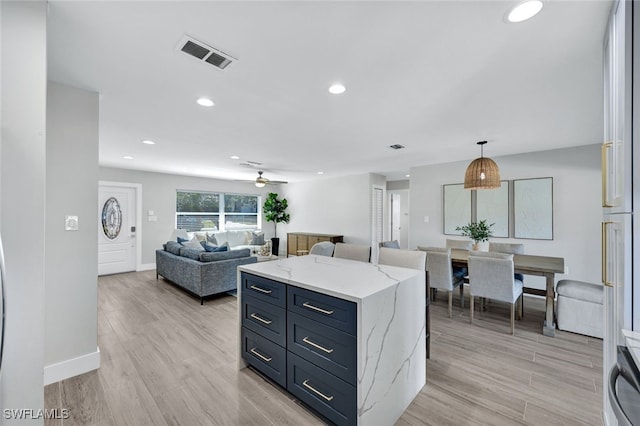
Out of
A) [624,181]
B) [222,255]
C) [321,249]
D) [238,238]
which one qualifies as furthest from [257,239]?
[624,181]

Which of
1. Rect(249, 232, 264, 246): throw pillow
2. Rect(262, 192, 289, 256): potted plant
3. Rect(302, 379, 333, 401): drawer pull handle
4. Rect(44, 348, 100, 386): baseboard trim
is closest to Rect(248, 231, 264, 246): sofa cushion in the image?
Rect(249, 232, 264, 246): throw pillow

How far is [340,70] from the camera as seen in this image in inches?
76.2

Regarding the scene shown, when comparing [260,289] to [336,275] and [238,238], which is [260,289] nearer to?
[336,275]

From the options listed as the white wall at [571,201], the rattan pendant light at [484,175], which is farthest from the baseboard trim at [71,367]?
the white wall at [571,201]

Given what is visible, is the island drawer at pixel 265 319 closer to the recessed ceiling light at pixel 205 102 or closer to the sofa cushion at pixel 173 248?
the recessed ceiling light at pixel 205 102

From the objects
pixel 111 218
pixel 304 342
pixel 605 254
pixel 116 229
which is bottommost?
pixel 304 342

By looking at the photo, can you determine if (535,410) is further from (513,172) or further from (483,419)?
(513,172)

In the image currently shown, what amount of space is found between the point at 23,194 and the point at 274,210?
7.37 metres

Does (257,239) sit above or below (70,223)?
below

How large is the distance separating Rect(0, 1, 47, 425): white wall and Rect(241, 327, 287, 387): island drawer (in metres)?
1.24

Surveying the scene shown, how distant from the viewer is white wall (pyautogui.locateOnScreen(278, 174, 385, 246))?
677 centimetres

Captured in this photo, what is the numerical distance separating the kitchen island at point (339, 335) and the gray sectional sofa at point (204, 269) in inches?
78.8

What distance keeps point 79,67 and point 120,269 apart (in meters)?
5.47

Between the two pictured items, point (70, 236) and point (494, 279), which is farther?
point (494, 279)
